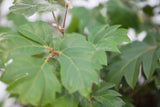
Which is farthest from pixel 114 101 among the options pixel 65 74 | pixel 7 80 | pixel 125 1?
pixel 125 1

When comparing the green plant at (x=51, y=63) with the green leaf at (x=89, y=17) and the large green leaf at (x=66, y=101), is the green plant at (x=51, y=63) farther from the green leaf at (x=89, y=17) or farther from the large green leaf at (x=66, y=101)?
the green leaf at (x=89, y=17)

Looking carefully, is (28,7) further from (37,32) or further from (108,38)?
(108,38)

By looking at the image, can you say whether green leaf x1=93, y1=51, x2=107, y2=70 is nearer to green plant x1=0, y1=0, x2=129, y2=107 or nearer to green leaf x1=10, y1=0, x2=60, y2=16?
green plant x1=0, y1=0, x2=129, y2=107

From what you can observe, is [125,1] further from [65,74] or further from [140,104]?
[65,74]

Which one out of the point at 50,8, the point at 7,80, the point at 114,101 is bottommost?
the point at 114,101

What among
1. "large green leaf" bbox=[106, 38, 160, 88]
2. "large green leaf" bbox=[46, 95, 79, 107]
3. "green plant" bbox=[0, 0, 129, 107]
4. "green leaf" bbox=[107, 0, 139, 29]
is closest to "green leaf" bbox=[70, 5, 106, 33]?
"green leaf" bbox=[107, 0, 139, 29]
